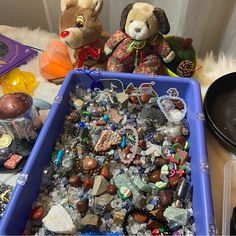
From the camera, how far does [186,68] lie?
65cm

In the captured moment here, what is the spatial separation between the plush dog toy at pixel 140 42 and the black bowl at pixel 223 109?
12cm

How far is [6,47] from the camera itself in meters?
0.82

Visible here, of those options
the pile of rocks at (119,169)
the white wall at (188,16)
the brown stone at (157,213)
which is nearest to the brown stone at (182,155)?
Answer: the pile of rocks at (119,169)

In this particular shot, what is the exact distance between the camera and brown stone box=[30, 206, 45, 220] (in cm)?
49

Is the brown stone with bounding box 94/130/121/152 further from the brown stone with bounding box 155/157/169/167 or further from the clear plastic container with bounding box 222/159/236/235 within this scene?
the clear plastic container with bounding box 222/159/236/235

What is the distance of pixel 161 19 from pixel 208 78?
21 cm

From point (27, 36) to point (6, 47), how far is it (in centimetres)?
8

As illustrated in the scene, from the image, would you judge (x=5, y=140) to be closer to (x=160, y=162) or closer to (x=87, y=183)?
(x=87, y=183)

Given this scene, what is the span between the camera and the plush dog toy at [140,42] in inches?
23.8

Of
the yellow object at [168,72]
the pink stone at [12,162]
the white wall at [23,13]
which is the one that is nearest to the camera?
the pink stone at [12,162]

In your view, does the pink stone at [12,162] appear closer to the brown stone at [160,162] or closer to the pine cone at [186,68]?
the brown stone at [160,162]

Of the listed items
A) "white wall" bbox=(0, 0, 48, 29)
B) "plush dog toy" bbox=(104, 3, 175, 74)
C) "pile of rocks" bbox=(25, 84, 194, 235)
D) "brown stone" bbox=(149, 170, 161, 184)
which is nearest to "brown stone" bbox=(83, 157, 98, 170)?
"pile of rocks" bbox=(25, 84, 194, 235)

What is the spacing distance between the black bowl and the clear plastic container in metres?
0.05

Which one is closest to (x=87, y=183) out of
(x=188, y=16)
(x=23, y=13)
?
(x=188, y=16)
